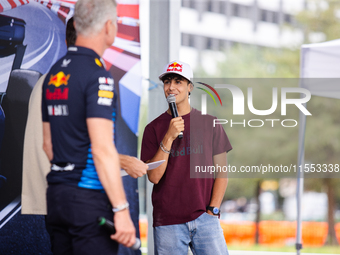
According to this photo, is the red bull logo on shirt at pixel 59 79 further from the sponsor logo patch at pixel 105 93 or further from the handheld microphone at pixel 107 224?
the handheld microphone at pixel 107 224

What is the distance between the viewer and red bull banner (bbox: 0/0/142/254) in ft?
9.95

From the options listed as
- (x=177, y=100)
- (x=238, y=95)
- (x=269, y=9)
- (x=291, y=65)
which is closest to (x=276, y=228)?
(x=291, y=65)

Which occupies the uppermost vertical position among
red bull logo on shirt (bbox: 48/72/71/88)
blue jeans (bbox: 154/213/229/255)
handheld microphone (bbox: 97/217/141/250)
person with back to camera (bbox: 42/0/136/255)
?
red bull logo on shirt (bbox: 48/72/71/88)

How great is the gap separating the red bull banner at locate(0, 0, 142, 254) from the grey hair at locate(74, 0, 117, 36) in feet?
4.95

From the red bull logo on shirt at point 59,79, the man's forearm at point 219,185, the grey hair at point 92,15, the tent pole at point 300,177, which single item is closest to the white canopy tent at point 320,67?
the tent pole at point 300,177

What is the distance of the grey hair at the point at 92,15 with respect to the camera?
1608 millimetres

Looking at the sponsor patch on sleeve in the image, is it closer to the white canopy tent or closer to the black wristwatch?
the black wristwatch

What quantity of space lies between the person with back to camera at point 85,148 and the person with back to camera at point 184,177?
0.82 meters

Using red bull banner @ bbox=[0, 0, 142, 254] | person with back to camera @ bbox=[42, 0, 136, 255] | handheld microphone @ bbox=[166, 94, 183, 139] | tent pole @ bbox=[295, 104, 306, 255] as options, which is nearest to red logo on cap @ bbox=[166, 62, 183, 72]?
handheld microphone @ bbox=[166, 94, 183, 139]

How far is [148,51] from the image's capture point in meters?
3.67

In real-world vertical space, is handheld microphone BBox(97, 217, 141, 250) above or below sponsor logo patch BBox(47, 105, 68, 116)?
below

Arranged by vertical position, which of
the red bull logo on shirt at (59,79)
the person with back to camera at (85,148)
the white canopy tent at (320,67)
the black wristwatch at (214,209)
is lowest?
the black wristwatch at (214,209)

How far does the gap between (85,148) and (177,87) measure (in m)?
1.11

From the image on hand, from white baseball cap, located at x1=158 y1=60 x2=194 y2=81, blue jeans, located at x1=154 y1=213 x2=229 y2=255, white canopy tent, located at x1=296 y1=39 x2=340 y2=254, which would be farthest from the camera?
white canopy tent, located at x1=296 y1=39 x2=340 y2=254
